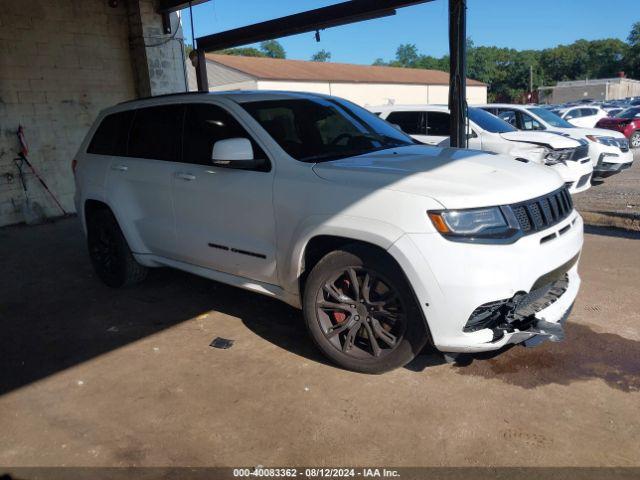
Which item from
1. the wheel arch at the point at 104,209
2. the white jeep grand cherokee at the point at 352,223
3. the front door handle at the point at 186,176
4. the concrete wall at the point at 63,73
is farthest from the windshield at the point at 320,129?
the concrete wall at the point at 63,73

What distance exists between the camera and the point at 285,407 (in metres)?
3.32

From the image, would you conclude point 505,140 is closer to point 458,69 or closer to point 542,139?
point 542,139

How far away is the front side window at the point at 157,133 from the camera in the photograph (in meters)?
4.66

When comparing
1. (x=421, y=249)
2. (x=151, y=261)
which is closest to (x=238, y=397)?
(x=421, y=249)

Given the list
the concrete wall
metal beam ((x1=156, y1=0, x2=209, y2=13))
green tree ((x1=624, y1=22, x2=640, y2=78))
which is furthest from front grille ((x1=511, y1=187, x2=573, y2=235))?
green tree ((x1=624, y1=22, x2=640, y2=78))

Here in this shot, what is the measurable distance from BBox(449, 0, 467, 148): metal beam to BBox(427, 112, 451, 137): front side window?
94.1 inches

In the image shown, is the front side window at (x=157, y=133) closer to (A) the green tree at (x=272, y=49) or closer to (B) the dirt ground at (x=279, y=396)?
(B) the dirt ground at (x=279, y=396)

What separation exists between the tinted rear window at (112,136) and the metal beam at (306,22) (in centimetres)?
382

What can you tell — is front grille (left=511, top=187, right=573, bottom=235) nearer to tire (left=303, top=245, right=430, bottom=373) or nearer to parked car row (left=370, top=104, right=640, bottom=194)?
tire (left=303, top=245, right=430, bottom=373)

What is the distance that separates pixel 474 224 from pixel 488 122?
7359 mm

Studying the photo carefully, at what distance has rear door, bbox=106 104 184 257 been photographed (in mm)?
4652

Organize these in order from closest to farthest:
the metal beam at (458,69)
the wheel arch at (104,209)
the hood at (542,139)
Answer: the wheel arch at (104,209), the metal beam at (458,69), the hood at (542,139)

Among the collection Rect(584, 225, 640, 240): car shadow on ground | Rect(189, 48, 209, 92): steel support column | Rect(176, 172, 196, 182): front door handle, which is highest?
Rect(189, 48, 209, 92): steel support column

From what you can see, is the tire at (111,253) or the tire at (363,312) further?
the tire at (111,253)
